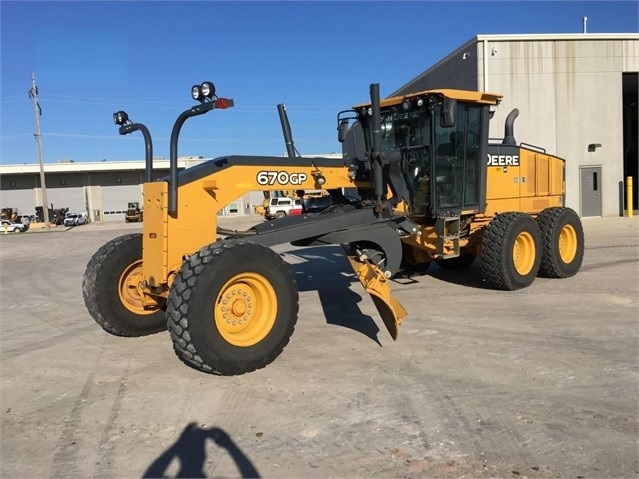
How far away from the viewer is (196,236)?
5.62 metres

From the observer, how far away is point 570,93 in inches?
902

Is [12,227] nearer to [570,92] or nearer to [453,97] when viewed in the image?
[570,92]

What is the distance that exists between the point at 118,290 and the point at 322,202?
2793mm

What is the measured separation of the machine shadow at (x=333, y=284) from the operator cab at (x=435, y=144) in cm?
175

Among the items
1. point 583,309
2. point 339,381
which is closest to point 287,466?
point 339,381

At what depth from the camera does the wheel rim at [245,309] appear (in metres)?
5.13

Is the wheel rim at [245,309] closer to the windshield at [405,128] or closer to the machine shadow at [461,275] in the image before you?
the windshield at [405,128]

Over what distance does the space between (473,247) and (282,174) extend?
14.8ft

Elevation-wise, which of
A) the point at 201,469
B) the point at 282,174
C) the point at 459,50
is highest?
the point at 459,50

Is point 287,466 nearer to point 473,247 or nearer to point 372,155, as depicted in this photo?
point 372,155

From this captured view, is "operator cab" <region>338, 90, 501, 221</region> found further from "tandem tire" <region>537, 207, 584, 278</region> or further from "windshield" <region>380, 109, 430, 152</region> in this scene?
"tandem tire" <region>537, 207, 584, 278</region>

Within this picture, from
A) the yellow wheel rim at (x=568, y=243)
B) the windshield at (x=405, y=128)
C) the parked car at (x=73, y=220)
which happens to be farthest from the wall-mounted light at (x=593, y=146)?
the parked car at (x=73, y=220)

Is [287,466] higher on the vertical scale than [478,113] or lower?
lower

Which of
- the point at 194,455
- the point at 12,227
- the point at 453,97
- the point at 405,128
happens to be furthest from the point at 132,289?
the point at 12,227
